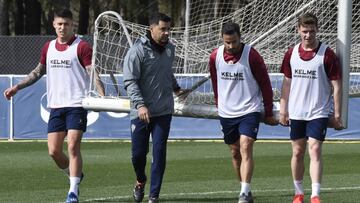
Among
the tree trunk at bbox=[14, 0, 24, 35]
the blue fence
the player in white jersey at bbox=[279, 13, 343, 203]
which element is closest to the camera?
the player in white jersey at bbox=[279, 13, 343, 203]

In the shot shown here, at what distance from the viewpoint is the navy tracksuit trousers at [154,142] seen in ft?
37.0

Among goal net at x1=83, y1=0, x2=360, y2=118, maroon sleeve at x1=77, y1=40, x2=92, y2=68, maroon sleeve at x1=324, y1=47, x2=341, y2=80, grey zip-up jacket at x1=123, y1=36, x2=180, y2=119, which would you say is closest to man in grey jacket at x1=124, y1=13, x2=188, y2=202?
grey zip-up jacket at x1=123, y1=36, x2=180, y2=119

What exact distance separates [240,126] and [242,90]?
38 centimetres

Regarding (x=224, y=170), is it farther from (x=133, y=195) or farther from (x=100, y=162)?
(x=133, y=195)

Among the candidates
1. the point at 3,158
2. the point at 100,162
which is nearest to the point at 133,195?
the point at 100,162

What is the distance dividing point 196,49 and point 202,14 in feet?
5.39

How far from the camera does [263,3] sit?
14953 millimetres

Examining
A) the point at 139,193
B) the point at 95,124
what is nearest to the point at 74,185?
the point at 139,193

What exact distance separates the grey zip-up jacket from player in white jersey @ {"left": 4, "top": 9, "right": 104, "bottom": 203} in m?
0.51

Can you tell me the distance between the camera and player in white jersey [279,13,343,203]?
11.0 metres

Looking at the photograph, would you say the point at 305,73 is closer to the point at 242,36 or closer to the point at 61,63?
the point at 61,63

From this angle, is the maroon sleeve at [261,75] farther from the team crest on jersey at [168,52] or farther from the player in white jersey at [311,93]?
the team crest on jersey at [168,52]

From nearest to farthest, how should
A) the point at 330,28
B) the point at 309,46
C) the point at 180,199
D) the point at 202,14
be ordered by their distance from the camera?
the point at 309,46 < the point at 180,199 < the point at 330,28 < the point at 202,14

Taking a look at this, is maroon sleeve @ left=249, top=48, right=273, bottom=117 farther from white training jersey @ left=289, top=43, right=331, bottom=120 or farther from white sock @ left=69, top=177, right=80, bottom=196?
white sock @ left=69, top=177, right=80, bottom=196
